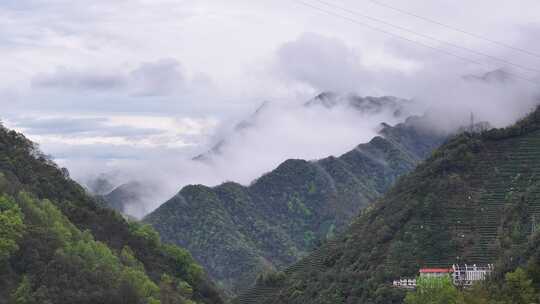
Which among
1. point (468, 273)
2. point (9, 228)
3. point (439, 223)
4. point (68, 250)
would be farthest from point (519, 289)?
point (439, 223)

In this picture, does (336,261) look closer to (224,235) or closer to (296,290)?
(296,290)

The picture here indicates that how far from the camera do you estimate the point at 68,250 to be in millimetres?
76375

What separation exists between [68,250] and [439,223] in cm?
4329

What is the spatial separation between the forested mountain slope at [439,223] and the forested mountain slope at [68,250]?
14328 mm

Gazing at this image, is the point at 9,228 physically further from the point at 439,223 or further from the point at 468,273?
the point at 439,223

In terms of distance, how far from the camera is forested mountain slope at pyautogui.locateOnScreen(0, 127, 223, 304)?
237ft

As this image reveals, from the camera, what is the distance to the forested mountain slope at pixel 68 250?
72250 millimetres

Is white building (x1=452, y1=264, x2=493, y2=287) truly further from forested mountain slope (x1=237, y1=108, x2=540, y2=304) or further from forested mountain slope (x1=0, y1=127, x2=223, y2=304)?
forested mountain slope (x1=0, y1=127, x2=223, y2=304)

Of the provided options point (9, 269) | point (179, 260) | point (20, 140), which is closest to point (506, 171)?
point (179, 260)

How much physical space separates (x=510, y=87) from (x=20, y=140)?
115m

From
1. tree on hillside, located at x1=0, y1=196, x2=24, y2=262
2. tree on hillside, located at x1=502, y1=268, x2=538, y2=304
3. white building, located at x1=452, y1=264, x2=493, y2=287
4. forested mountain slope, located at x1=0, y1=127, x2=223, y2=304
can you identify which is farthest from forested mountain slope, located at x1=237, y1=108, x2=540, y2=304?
tree on hillside, located at x1=0, y1=196, x2=24, y2=262

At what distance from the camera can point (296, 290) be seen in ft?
371

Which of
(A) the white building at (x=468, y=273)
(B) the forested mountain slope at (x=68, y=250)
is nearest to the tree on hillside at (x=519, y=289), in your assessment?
(A) the white building at (x=468, y=273)

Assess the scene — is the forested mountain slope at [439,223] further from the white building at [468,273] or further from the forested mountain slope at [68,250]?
the forested mountain slope at [68,250]
